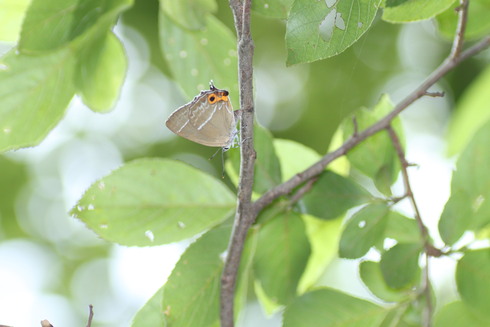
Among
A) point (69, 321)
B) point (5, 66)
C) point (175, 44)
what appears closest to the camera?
point (5, 66)

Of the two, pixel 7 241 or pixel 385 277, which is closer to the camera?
pixel 385 277

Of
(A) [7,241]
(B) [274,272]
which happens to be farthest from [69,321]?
(B) [274,272]

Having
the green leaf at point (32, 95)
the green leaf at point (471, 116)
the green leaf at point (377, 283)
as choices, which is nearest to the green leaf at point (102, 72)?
the green leaf at point (32, 95)

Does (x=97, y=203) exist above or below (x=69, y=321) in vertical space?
above

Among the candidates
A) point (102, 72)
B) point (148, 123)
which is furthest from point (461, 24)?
point (148, 123)

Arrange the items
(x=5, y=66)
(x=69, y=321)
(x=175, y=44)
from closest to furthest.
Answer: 1. (x=5, y=66)
2. (x=175, y=44)
3. (x=69, y=321)

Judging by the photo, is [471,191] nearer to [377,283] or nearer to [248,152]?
[377,283]

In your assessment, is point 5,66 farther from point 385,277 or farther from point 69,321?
point 69,321

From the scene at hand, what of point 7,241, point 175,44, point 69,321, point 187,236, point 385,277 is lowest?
point 69,321
